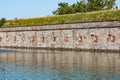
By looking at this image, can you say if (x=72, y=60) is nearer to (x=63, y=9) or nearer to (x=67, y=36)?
(x=67, y=36)

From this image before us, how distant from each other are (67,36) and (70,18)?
5.04 m

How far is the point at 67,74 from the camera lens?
25.6m

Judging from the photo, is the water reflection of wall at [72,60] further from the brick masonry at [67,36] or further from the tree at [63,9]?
the tree at [63,9]

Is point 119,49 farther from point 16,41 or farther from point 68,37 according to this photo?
point 16,41

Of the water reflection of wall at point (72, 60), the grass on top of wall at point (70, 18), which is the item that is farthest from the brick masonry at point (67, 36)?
the water reflection of wall at point (72, 60)

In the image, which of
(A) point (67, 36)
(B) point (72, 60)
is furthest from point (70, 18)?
(B) point (72, 60)

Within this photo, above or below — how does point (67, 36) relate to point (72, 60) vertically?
above

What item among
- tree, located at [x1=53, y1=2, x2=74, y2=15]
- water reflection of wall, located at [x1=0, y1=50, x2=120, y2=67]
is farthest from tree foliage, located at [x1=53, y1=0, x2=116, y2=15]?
water reflection of wall, located at [x1=0, y1=50, x2=120, y2=67]

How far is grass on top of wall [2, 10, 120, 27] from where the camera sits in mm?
53100

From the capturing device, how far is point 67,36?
5662 centimetres

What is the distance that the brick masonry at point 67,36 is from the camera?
1943 inches

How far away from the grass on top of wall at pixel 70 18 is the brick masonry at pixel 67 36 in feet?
5.27

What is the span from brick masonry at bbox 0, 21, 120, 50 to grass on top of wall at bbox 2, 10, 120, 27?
63.2 inches

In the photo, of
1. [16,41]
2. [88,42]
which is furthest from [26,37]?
[88,42]
